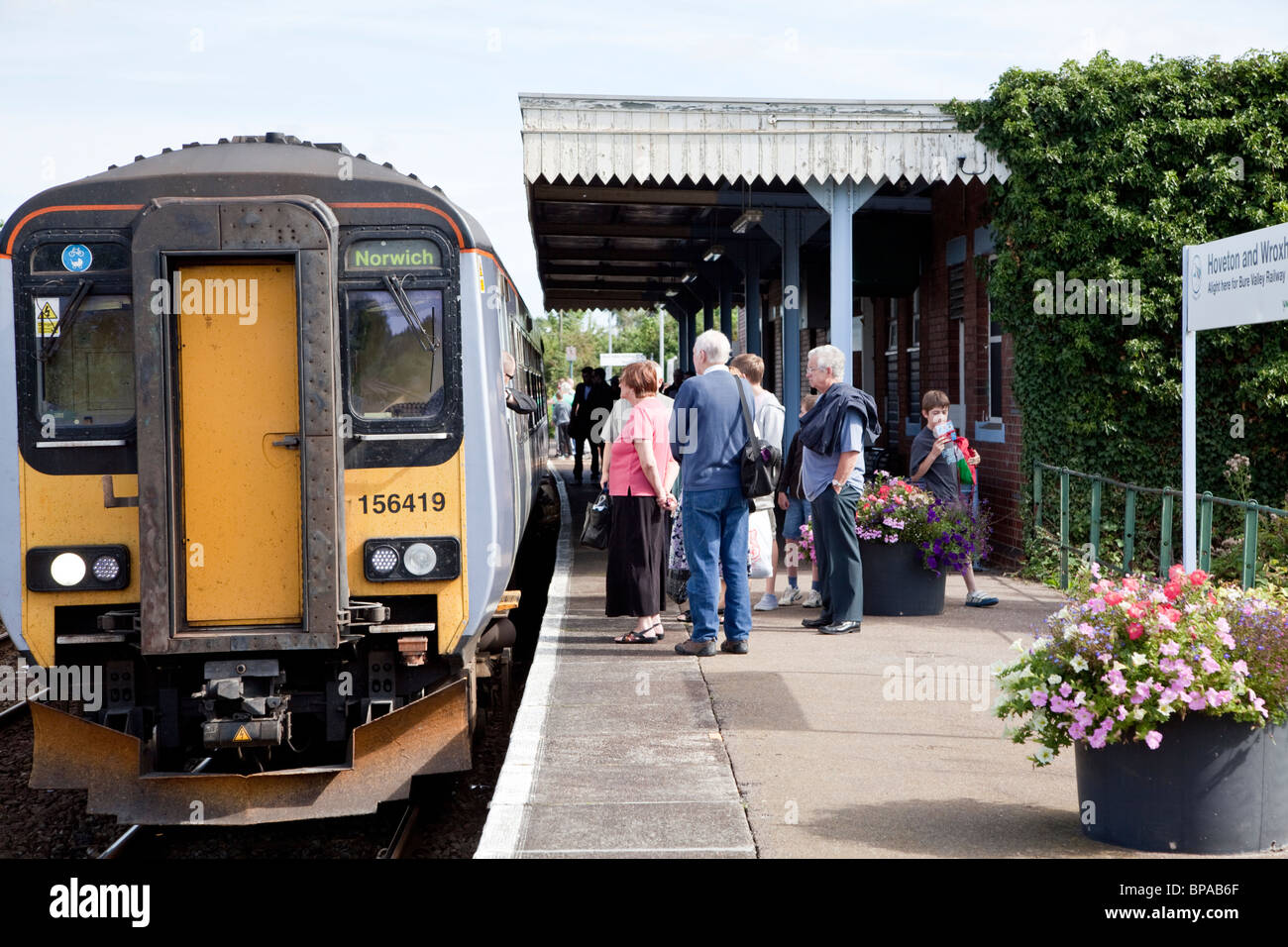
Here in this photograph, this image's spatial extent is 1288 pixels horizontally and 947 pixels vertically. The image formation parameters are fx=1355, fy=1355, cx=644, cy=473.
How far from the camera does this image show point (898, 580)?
9820 mm

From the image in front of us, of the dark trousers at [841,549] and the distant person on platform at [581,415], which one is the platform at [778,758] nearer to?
the dark trousers at [841,549]

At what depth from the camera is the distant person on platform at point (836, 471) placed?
8.73 m

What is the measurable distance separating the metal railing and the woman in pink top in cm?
307

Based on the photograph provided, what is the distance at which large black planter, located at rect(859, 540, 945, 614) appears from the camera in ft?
32.1

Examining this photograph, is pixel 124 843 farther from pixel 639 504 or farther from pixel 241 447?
pixel 639 504

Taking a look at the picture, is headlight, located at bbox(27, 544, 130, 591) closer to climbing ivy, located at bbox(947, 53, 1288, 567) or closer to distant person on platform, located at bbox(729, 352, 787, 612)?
distant person on platform, located at bbox(729, 352, 787, 612)

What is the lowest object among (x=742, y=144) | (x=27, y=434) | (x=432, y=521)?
(x=432, y=521)

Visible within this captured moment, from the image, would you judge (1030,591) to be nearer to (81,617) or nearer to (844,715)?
(844,715)

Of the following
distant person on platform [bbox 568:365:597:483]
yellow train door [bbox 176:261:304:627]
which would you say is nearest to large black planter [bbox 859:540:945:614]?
yellow train door [bbox 176:261:304:627]

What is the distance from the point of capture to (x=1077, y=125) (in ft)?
40.5

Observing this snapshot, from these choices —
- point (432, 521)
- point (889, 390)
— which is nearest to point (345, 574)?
point (432, 521)

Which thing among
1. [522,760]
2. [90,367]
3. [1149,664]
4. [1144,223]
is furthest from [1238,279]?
[1144,223]
